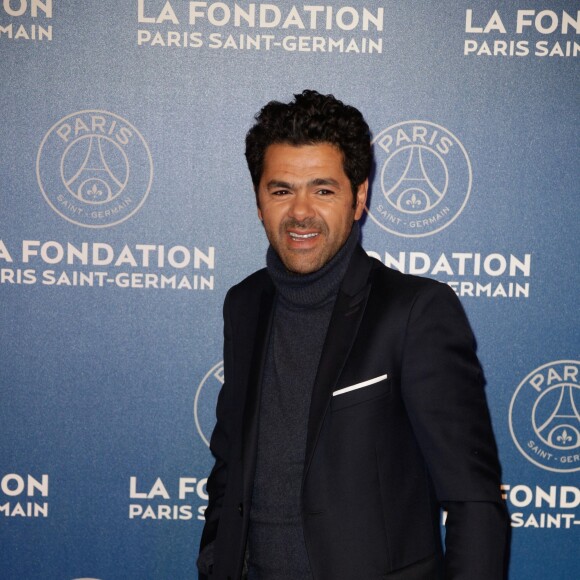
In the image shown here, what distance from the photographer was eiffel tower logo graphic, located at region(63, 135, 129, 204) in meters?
2.44

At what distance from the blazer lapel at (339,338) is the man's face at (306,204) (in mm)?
91

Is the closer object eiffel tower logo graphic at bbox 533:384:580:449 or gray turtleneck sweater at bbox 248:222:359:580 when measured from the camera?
gray turtleneck sweater at bbox 248:222:359:580

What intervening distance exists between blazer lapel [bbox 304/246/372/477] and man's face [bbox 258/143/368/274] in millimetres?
91

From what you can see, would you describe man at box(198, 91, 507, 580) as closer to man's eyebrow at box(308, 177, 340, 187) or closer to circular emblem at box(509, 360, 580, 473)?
man's eyebrow at box(308, 177, 340, 187)

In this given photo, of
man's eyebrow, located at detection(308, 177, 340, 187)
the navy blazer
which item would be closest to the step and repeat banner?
man's eyebrow, located at detection(308, 177, 340, 187)

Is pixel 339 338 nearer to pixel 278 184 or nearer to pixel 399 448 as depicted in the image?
pixel 399 448

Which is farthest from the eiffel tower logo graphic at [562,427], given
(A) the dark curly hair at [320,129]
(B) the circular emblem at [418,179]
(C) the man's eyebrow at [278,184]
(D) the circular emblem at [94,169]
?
(D) the circular emblem at [94,169]

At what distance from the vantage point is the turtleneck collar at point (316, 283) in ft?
5.46

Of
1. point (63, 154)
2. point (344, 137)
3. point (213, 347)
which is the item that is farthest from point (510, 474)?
point (63, 154)

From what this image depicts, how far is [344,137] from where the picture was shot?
1.77 m

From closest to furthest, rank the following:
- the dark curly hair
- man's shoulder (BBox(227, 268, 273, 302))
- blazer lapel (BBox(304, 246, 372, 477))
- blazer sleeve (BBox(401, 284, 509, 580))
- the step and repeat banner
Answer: blazer sleeve (BBox(401, 284, 509, 580)), blazer lapel (BBox(304, 246, 372, 477)), the dark curly hair, man's shoulder (BBox(227, 268, 273, 302)), the step and repeat banner

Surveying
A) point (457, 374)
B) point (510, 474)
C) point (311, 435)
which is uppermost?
point (457, 374)

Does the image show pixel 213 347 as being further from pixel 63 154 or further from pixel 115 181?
pixel 63 154

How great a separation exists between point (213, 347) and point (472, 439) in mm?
1236
